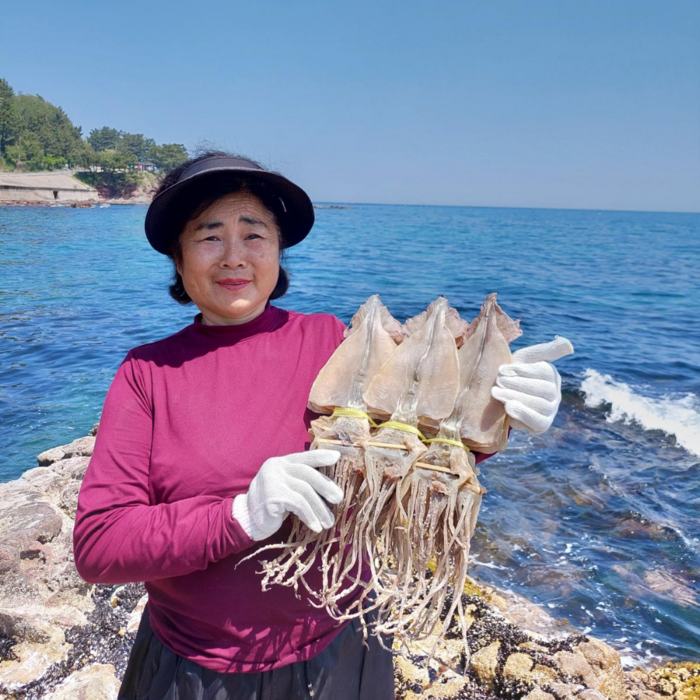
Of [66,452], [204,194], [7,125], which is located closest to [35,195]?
[7,125]

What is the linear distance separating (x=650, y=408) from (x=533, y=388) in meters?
9.16

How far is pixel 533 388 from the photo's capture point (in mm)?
1800

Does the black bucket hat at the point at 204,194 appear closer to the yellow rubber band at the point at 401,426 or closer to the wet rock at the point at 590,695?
the yellow rubber band at the point at 401,426

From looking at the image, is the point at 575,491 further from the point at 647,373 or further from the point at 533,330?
the point at 533,330

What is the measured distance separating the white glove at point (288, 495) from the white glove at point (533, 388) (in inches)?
24.5

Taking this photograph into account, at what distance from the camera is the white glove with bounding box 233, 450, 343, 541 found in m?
1.56

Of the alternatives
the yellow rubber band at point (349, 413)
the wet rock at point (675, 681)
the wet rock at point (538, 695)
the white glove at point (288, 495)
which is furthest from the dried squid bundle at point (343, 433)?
the wet rock at point (675, 681)

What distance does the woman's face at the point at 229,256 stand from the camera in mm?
1964

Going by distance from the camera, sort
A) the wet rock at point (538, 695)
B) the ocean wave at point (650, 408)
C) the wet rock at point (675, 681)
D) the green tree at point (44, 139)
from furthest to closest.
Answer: the green tree at point (44, 139)
the ocean wave at point (650, 408)
the wet rock at point (675, 681)
the wet rock at point (538, 695)

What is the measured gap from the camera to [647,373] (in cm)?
1185

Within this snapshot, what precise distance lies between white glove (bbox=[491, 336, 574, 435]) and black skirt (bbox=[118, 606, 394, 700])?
1007 millimetres

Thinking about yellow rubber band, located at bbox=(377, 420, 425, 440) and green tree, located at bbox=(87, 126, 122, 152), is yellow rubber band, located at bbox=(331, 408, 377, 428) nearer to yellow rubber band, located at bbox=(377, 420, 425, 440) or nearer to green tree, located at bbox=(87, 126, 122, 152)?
yellow rubber band, located at bbox=(377, 420, 425, 440)

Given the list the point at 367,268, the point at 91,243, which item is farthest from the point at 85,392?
the point at 91,243

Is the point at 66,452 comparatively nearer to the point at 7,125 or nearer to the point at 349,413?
the point at 349,413
